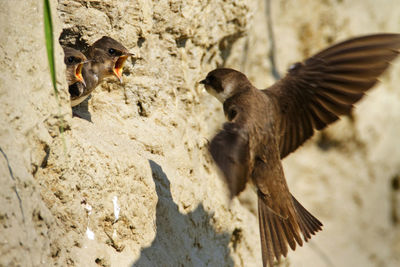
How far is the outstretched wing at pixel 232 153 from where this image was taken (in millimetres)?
2914

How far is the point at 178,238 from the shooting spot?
3.32 metres

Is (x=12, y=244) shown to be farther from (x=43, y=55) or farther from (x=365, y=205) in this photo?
(x=365, y=205)

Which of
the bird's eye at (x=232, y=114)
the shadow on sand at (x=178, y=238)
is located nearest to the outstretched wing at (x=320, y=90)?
the bird's eye at (x=232, y=114)

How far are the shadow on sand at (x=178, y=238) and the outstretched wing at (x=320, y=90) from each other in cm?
63

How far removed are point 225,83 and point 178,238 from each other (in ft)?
2.99

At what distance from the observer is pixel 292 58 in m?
5.19

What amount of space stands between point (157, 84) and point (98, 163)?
0.83 metres

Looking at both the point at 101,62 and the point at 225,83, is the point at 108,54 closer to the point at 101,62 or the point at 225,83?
the point at 101,62

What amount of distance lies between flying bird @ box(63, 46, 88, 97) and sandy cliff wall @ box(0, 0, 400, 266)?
18 centimetres

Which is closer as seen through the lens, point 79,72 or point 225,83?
point 79,72

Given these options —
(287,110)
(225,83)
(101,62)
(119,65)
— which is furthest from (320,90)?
(101,62)

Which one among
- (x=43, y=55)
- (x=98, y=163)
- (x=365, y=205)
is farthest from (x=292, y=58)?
(x=43, y=55)

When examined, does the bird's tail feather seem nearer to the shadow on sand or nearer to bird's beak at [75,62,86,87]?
the shadow on sand

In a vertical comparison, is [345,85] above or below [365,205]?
above
